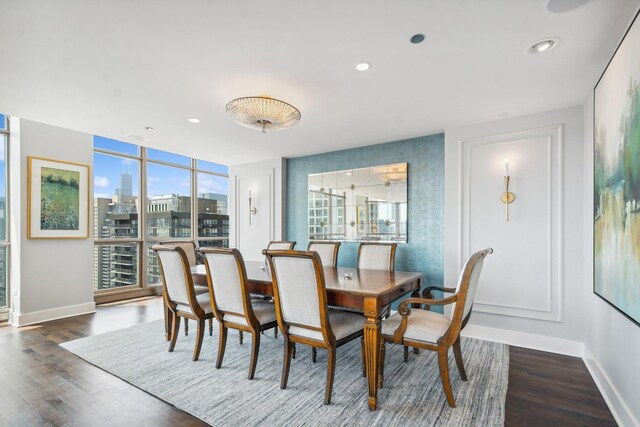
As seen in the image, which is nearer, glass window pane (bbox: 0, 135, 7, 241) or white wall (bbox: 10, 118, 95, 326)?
white wall (bbox: 10, 118, 95, 326)

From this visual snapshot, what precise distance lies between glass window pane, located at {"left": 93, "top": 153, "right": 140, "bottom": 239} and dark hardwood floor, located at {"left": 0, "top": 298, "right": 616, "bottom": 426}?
225cm

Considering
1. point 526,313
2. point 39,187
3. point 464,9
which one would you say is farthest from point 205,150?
point 526,313

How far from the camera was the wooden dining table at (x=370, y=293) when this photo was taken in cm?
214

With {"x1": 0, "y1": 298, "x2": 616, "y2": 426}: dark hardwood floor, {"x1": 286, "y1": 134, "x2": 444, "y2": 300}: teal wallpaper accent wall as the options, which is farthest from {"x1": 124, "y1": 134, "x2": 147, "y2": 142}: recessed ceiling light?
{"x1": 286, "y1": 134, "x2": 444, "y2": 300}: teal wallpaper accent wall

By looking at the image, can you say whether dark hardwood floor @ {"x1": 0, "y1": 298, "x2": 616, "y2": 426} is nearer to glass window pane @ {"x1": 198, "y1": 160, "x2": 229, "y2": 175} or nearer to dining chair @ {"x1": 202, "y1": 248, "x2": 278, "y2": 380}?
dining chair @ {"x1": 202, "y1": 248, "x2": 278, "y2": 380}

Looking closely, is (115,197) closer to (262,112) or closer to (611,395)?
(262,112)

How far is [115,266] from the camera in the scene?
535 centimetres

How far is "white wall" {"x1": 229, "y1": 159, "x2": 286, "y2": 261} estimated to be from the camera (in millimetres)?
5473

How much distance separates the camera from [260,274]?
314 centimetres

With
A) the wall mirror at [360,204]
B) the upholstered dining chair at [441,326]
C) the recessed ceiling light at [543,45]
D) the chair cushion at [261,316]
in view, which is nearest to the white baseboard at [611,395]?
the upholstered dining chair at [441,326]

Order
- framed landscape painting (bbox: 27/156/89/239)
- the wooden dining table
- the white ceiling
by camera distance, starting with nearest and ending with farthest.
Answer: the white ceiling < the wooden dining table < framed landscape painting (bbox: 27/156/89/239)

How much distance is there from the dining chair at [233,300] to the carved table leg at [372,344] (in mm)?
916

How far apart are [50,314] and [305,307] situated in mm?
4029

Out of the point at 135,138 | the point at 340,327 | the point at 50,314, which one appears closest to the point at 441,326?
the point at 340,327
